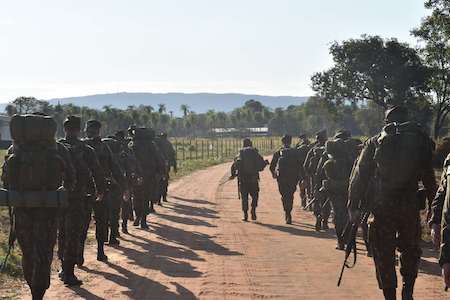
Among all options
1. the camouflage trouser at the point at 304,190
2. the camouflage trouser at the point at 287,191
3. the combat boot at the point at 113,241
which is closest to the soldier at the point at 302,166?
the camouflage trouser at the point at 304,190

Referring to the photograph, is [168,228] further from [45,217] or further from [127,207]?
[45,217]

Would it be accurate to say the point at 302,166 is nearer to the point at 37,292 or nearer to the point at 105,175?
Answer: the point at 105,175

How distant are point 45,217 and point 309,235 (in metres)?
7.85

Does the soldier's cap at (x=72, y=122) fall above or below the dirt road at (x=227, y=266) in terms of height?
above

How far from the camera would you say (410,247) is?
6.82 meters

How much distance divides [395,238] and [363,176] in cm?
74

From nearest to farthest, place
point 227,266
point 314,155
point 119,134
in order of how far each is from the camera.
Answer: point 227,266
point 119,134
point 314,155

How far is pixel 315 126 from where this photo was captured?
151500 mm

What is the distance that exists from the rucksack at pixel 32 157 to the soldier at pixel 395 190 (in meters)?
3.35

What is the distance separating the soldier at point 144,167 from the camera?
14.4 meters

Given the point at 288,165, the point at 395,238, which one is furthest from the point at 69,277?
the point at 288,165

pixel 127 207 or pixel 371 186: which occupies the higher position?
pixel 371 186

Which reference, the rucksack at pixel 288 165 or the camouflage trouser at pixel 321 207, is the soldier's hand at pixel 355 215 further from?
the rucksack at pixel 288 165

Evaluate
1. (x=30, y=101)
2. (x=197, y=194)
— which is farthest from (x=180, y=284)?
(x=30, y=101)
